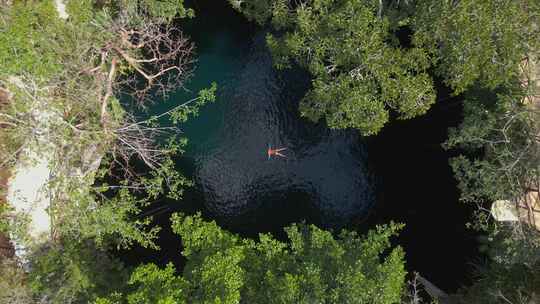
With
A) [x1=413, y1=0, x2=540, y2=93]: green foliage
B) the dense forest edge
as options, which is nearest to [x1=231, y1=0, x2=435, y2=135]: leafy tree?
the dense forest edge

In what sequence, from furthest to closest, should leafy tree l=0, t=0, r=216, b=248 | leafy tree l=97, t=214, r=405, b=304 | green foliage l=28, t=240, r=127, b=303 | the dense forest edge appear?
green foliage l=28, t=240, r=127, b=303
leafy tree l=0, t=0, r=216, b=248
the dense forest edge
leafy tree l=97, t=214, r=405, b=304

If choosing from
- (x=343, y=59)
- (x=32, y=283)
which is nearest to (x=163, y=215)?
(x=32, y=283)

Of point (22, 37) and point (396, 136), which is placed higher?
point (22, 37)

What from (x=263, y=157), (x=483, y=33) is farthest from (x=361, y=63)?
(x=263, y=157)

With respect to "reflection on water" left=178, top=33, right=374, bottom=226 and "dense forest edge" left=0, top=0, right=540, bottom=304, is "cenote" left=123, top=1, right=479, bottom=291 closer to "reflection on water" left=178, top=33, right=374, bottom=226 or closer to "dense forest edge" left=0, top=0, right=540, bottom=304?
"reflection on water" left=178, top=33, right=374, bottom=226

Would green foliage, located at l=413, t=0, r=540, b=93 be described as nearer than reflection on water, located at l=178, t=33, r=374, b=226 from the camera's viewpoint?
Yes

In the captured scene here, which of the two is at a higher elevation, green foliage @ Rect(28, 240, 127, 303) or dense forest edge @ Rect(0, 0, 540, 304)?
dense forest edge @ Rect(0, 0, 540, 304)

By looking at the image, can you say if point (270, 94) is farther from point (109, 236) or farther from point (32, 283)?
point (32, 283)
